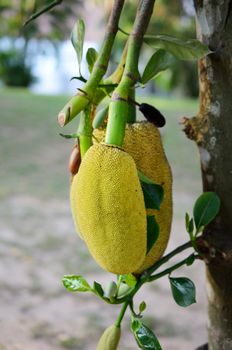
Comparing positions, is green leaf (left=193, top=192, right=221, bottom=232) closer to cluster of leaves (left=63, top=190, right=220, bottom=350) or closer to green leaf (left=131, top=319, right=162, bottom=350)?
cluster of leaves (left=63, top=190, right=220, bottom=350)

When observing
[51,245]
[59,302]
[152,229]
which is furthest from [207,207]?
[51,245]

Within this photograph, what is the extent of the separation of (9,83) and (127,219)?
9.53 metres

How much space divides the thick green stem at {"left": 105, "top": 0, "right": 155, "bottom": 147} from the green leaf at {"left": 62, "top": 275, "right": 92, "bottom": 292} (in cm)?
21

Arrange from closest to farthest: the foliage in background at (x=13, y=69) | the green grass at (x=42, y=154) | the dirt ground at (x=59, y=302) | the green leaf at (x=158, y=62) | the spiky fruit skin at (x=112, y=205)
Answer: the spiky fruit skin at (x=112, y=205) < the green leaf at (x=158, y=62) < the dirt ground at (x=59, y=302) < the green grass at (x=42, y=154) < the foliage in background at (x=13, y=69)

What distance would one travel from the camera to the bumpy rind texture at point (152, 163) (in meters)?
0.56

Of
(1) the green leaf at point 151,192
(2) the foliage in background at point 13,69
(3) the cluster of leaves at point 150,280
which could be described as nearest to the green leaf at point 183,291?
(3) the cluster of leaves at point 150,280

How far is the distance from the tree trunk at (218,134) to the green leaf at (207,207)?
0.06ft

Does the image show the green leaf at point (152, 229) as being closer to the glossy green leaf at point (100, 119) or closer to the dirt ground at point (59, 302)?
the glossy green leaf at point (100, 119)

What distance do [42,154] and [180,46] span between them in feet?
11.1

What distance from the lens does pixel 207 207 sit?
0.62m

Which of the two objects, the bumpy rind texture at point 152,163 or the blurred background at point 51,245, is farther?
the blurred background at point 51,245

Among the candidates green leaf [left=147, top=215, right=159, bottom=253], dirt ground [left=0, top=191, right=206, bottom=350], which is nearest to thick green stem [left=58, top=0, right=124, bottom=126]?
green leaf [left=147, top=215, right=159, bottom=253]

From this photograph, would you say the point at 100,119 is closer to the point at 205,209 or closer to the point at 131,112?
the point at 131,112

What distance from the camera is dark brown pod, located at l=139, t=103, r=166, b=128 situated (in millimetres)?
580
